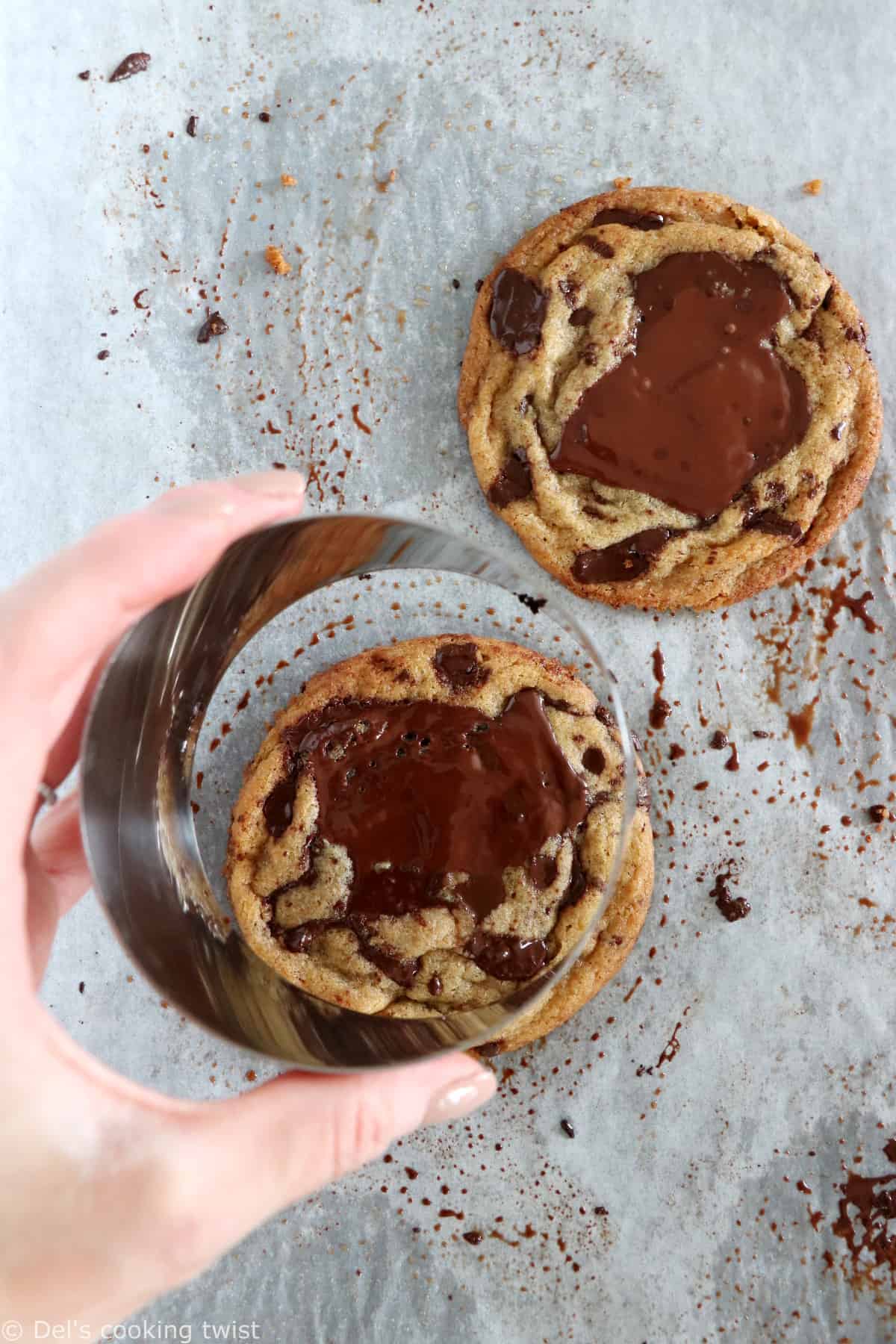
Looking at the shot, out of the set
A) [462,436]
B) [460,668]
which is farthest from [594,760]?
[462,436]

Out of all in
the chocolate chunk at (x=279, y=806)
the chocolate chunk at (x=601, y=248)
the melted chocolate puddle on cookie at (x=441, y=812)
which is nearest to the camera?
the melted chocolate puddle on cookie at (x=441, y=812)

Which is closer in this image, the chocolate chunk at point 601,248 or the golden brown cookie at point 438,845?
the golden brown cookie at point 438,845

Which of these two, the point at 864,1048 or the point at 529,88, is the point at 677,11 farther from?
the point at 864,1048

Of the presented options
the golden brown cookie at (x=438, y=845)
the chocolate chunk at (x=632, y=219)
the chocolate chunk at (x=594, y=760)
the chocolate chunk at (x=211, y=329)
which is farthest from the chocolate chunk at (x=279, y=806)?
the chocolate chunk at (x=632, y=219)

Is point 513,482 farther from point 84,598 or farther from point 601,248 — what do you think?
point 84,598

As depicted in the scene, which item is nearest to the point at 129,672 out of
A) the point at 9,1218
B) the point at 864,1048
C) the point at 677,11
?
the point at 9,1218

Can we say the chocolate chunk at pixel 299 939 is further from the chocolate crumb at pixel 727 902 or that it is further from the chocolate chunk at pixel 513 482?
the chocolate chunk at pixel 513 482
